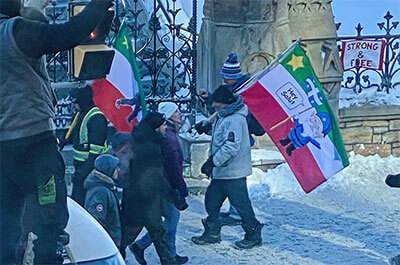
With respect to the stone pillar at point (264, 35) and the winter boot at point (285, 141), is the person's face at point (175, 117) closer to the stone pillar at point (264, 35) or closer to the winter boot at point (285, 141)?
the winter boot at point (285, 141)

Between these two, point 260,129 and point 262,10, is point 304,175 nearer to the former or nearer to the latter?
point 260,129

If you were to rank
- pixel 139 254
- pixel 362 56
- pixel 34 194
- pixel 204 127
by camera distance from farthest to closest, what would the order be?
pixel 362 56 → pixel 204 127 → pixel 139 254 → pixel 34 194

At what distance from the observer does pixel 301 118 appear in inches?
374

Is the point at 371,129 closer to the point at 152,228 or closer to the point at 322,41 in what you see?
the point at 322,41

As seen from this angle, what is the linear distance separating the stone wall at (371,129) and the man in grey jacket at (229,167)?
117 inches

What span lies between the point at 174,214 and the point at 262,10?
347 centimetres

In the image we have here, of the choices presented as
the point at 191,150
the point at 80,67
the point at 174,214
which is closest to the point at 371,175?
the point at 191,150

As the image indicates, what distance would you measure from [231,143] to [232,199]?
0.53m

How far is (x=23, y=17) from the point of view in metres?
4.59

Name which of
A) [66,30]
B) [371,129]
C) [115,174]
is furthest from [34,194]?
[371,129]

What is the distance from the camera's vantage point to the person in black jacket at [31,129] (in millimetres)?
4441

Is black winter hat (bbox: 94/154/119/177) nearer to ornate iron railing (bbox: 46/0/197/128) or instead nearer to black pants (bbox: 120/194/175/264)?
Result: black pants (bbox: 120/194/175/264)

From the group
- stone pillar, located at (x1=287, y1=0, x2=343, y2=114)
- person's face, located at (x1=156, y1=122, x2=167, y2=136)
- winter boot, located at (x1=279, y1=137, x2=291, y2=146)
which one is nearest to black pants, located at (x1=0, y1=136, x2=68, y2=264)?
person's face, located at (x1=156, y1=122, x2=167, y2=136)

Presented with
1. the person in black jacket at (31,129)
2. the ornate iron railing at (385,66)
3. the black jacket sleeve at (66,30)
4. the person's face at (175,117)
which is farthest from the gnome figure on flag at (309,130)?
the black jacket sleeve at (66,30)
